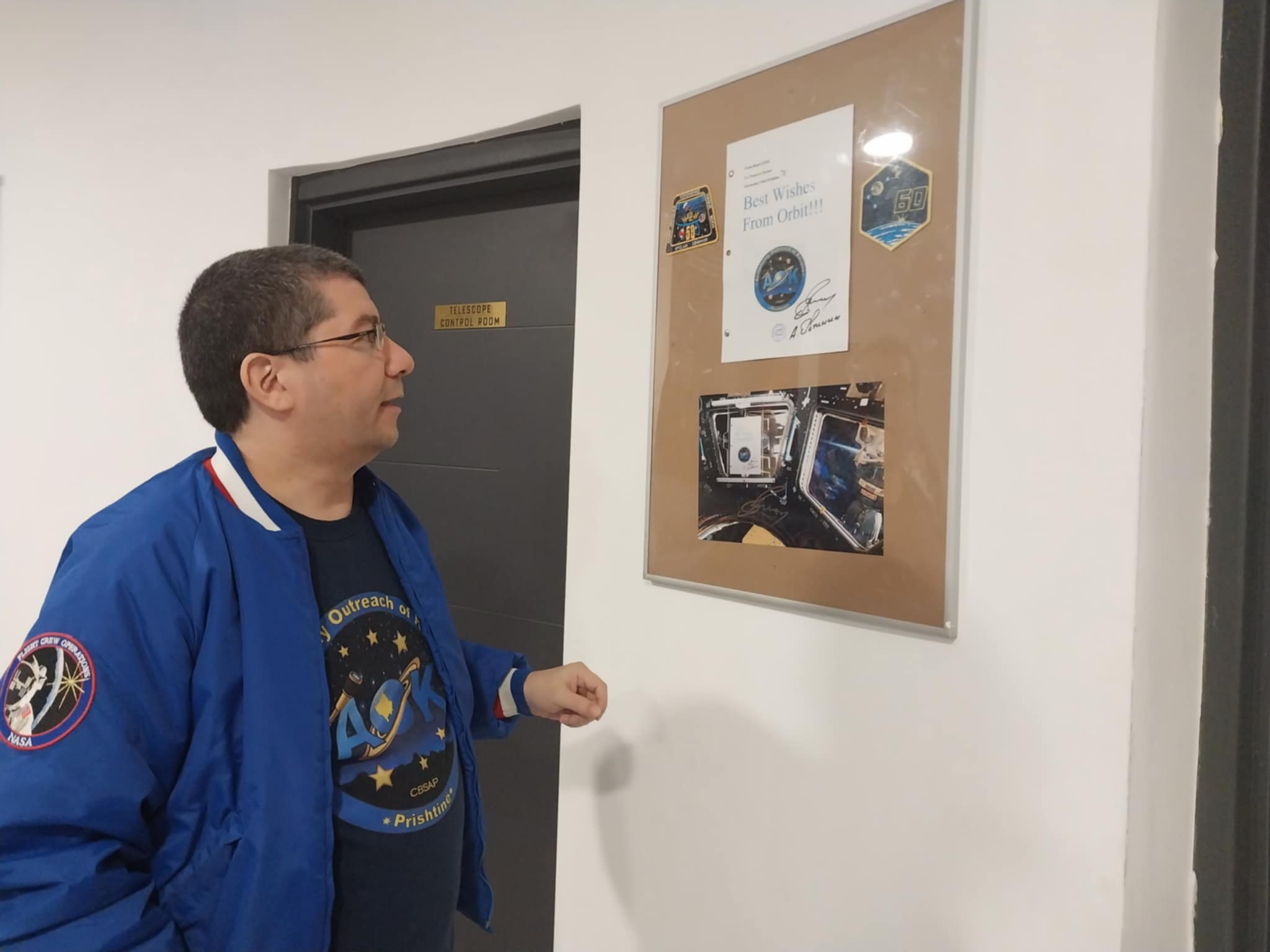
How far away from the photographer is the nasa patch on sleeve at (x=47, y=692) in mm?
692

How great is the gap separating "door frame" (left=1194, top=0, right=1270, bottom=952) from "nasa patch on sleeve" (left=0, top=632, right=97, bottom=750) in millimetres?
1204

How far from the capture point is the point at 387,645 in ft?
3.16

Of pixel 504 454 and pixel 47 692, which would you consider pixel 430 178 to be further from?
pixel 47 692

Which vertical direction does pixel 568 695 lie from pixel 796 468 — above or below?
below

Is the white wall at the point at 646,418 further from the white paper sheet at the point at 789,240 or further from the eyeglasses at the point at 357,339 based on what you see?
the eyeglasses at the point at 357,339

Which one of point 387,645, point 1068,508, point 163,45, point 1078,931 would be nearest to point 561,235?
point 387,645

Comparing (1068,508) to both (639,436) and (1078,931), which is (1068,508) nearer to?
(1078,931)

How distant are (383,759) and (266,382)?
1.61ft

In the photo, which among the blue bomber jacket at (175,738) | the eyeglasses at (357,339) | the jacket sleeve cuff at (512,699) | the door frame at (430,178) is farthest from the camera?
the door frame at (430,178)

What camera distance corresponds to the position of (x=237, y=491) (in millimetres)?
889

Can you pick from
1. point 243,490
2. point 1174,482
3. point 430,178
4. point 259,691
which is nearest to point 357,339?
point 243,490

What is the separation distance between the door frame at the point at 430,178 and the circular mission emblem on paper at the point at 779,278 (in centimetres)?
52

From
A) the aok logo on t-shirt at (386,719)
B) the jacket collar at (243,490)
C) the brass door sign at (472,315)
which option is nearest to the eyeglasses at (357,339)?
the jacket collar at (243,490)

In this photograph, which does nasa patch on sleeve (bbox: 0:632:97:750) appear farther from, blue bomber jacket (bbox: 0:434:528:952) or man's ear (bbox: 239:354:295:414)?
man's ear (bbox: 239:354:295:414)
